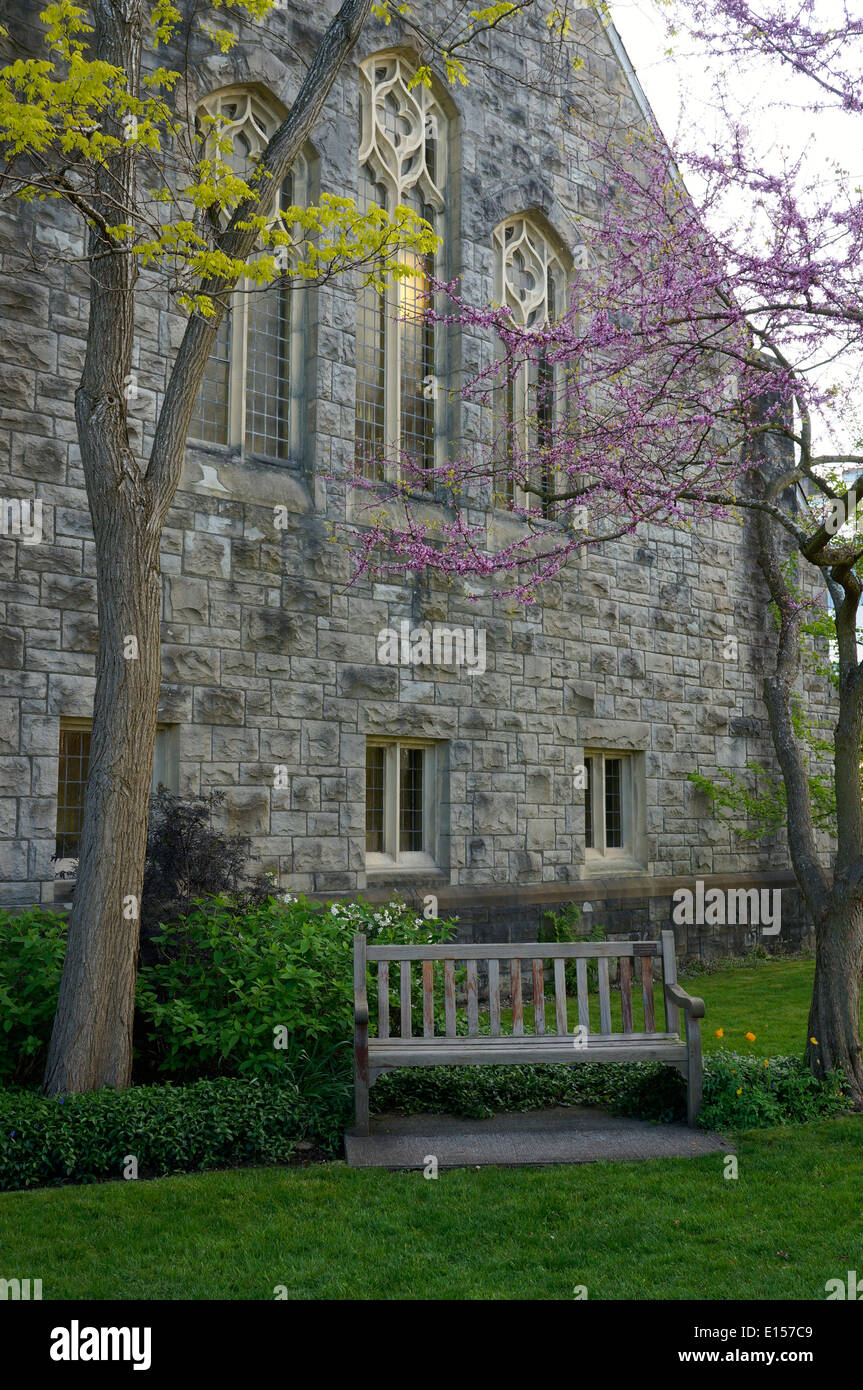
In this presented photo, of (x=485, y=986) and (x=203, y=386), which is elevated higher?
(x=203, y=386)

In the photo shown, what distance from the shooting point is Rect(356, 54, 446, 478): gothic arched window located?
11.2 metres

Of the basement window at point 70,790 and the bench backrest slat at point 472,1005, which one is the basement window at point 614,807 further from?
the bench backrest slat at point 472,1005

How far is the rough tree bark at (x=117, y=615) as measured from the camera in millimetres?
6352

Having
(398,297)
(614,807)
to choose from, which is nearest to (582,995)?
(614,807)

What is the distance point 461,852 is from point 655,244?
229 inches

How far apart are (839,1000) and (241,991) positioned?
3.53 meters

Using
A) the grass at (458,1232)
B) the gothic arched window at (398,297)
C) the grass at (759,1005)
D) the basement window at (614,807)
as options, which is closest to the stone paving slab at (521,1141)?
the grass at (458,1232)

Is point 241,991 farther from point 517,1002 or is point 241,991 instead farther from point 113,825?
point 517,1002

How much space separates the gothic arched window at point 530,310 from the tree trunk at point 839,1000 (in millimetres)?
6140

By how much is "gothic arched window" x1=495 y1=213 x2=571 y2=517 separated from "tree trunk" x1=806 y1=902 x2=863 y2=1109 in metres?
6.14

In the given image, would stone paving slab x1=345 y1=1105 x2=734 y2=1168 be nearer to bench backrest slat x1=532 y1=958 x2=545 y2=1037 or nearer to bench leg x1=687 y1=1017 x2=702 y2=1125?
bench leg x1=687 y1=1017 x2=702 y2=1125

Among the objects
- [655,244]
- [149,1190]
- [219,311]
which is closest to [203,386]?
[219,311]

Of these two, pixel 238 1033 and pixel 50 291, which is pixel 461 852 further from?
pixel 50 291

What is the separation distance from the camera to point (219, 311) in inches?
265
